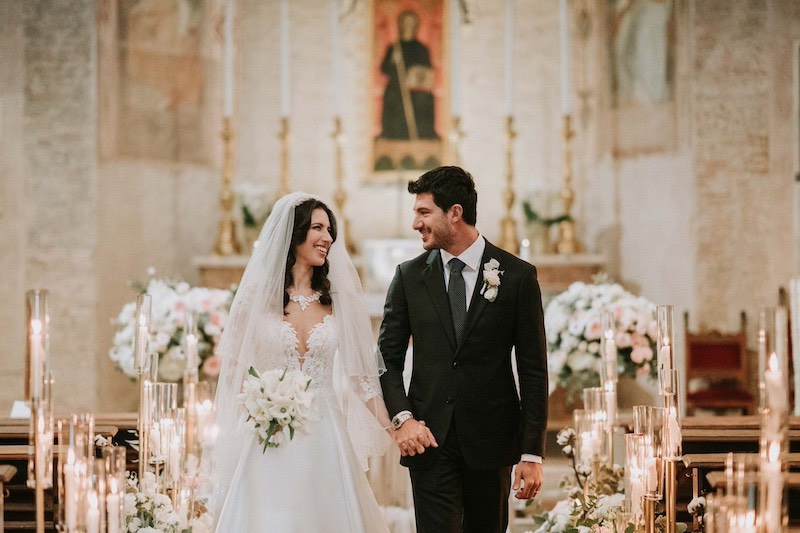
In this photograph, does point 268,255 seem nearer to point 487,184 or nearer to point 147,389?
point 147,389

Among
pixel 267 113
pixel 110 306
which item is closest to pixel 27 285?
pixel 110 306

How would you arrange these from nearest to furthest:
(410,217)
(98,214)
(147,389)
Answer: (147,389) < (98,214) < (410,217)

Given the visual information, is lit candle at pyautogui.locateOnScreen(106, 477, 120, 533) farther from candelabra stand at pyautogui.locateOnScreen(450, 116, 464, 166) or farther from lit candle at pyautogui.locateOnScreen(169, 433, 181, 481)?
candelabra stand at pyautogui.locateOnScreen(450, 116, 464, 166)

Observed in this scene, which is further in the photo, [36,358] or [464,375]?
[464,375]

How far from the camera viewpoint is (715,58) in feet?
27.1

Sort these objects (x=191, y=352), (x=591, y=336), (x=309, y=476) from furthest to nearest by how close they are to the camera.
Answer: (x=591, y=336)
(x=191, y=352)
(x=309, y=476)

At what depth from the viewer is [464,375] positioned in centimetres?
362

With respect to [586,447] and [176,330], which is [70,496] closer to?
[586,447]

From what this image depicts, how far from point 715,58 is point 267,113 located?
14.3 feet

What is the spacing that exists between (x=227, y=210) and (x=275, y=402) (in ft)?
17.4

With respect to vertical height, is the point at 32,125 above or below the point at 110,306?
above

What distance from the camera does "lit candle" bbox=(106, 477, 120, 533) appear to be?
3410 millimetres

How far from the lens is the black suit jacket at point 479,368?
141 inches

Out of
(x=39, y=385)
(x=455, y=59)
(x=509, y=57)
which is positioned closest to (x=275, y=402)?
(x=39, y=385)
